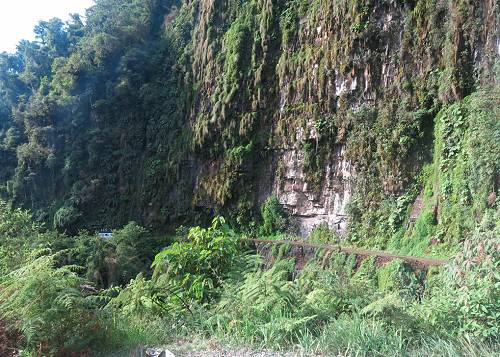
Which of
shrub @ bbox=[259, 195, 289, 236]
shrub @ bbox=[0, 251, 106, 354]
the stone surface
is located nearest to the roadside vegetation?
shrub @ bbox=[0, 251, 106, 354]

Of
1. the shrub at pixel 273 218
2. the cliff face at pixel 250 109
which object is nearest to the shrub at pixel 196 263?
the cliff face at pixel 250 109

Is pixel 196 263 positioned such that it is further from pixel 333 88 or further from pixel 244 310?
pixel 333 88

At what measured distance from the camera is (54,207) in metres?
31.6

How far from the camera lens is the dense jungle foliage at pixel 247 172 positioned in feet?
12.8

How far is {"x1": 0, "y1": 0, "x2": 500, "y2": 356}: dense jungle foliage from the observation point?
12.8ft

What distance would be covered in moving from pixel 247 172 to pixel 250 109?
319cm

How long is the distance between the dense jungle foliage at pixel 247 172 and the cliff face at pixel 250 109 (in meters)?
0.09

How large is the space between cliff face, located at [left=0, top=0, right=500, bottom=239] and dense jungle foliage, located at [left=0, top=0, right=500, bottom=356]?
9 cm

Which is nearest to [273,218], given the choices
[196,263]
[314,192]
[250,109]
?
[314,192]

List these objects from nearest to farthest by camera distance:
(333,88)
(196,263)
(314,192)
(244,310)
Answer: (244,310) → (196,263) → (333,88) → (314,192)

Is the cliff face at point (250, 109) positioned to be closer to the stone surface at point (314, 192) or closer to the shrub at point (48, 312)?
the stone surface at point (314, 192)

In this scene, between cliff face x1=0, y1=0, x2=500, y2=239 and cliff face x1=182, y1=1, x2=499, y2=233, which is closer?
cliff face x1=182, y1=1, x2=499, y2=233

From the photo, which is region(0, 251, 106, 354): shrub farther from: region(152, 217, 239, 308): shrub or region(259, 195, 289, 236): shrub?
region(259, 195, 289, 236): shrub

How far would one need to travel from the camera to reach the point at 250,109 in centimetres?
2319
